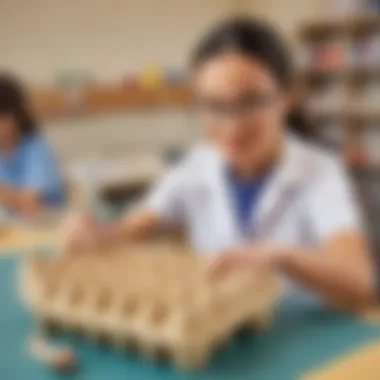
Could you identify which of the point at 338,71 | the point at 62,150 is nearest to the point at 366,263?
the point at 62,150

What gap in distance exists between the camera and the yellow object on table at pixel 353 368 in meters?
0.66

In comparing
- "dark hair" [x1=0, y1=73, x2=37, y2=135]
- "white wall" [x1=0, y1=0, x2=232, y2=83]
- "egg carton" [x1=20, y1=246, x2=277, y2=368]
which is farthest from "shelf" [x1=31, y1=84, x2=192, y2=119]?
"egg carton" [x1=20, y1=246, x2=277, y2=368]

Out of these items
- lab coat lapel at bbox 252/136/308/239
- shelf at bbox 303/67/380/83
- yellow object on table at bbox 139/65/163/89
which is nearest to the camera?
lab coat lapel at bbox 252/136/308/239

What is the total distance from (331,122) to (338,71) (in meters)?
0.25

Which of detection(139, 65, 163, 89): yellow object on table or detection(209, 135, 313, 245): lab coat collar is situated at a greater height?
detection(139, 65, 163, 89): yellow object on table

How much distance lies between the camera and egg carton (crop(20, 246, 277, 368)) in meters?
0.70

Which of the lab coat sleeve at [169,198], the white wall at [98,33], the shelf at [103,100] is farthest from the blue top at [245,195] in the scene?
the white wall at [98,33]

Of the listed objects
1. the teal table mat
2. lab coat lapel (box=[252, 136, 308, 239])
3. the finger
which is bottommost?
the teal table mat

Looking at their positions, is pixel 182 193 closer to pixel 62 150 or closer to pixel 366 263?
pixel 366 263

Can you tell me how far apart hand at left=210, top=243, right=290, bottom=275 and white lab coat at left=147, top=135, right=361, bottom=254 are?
14 cm

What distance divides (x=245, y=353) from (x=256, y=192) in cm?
40

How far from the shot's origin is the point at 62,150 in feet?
10.5

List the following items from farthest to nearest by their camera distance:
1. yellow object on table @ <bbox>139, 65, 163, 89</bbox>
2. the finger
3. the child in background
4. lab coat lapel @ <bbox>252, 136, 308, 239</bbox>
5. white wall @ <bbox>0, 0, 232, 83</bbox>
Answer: yellow object on table @ <bbox>139, 65, 163, 89</bbox>, white wall @ <bbox>0, 0, 232, 83</bbox>, the child in background, lab coat lapel @ <bbox>252, 136, 308, 239</bbox>, the finger

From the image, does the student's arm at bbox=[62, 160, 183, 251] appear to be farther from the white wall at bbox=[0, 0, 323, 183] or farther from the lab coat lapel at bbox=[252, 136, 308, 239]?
the white wall at bbox=[0, 0, 323, 183]
